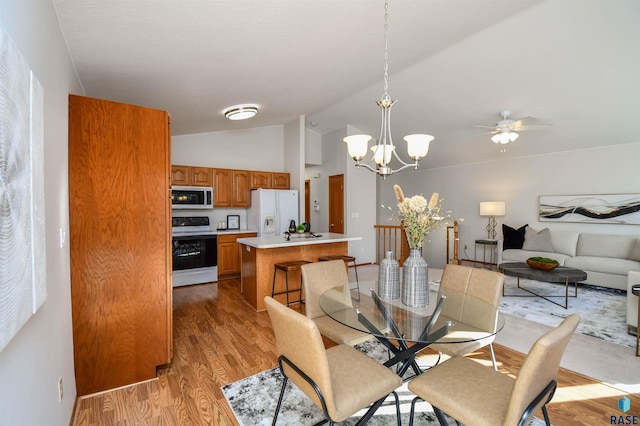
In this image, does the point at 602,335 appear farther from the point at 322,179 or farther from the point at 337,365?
the point at 322,179

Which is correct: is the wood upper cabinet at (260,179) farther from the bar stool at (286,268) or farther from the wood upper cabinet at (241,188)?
the bar stool at (286,268)

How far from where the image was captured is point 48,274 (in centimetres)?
143

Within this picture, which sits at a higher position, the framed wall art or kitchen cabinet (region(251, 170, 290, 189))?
kitchen cabinet (region(251, 170, 290, 189))

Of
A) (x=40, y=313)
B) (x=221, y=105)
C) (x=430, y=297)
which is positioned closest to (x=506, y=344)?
(x=430, y=297)

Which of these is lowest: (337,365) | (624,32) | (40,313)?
(337,365)

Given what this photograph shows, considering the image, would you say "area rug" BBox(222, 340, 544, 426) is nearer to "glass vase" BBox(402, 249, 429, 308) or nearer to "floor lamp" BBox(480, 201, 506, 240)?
"glass vase" BBox(402, 249, 429, 308)

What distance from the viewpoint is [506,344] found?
2904 millimetres

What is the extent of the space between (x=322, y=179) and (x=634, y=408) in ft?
19.7

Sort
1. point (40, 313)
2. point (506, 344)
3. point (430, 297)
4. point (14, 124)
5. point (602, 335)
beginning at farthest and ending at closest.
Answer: point (602, 335) < point (506, 344) < point (430, 297) < point (40, 313) < point (14, 124)

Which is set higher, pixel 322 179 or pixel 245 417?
pixel 322 179

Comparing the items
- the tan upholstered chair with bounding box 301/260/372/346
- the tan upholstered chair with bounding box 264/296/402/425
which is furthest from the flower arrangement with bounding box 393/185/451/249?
the tan upholstered chair with bounding box 264/296/402/425

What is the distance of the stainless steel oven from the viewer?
486 cm

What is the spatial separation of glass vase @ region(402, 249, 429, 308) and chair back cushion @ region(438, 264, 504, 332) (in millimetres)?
171

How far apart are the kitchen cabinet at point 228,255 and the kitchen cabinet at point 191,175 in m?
1.03
